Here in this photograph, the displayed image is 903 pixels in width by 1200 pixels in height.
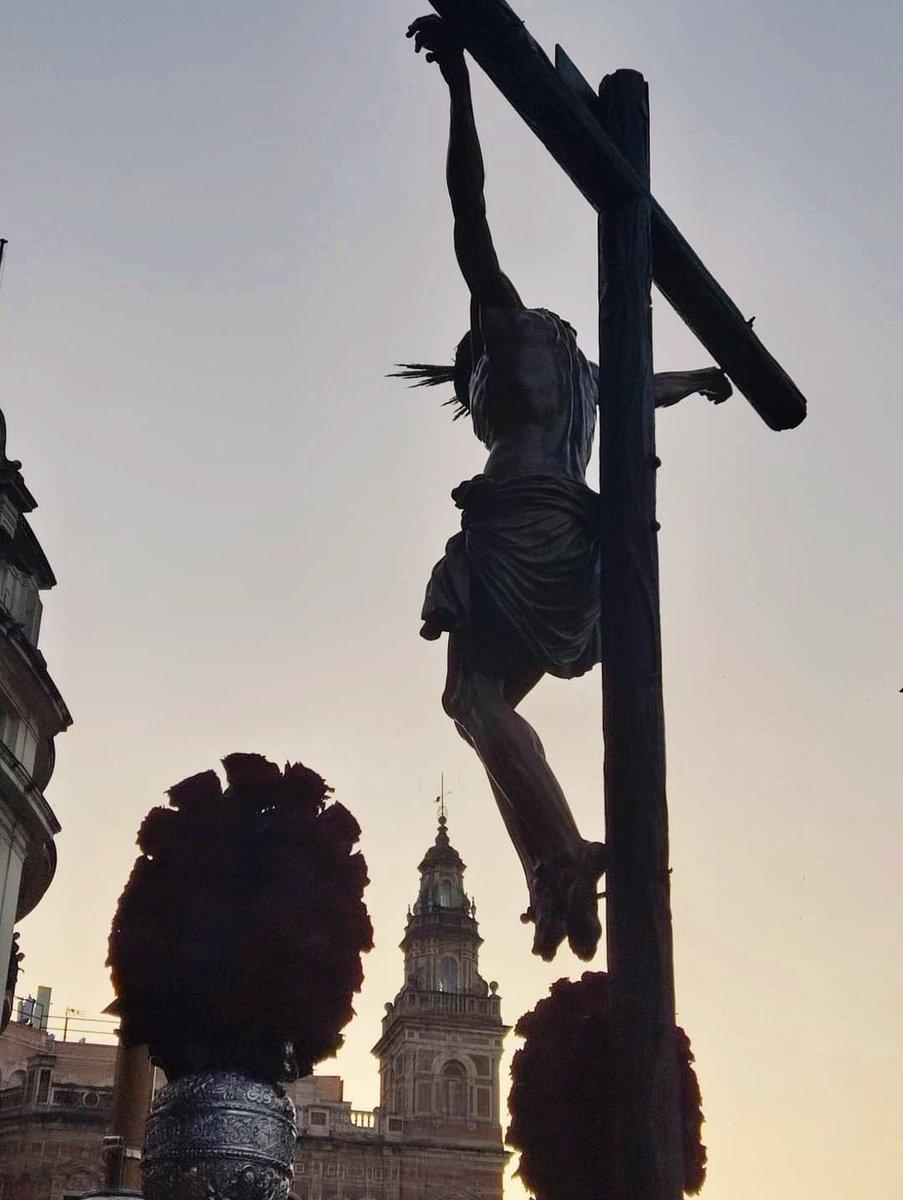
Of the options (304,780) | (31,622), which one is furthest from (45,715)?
(304,780)

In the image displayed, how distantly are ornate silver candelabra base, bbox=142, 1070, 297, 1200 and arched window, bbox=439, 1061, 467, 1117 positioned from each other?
4167 cm

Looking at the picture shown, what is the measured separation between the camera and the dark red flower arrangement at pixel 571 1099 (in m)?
3.92

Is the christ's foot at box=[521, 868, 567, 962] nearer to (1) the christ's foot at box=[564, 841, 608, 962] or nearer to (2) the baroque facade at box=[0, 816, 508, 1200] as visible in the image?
(1) the christ's foot at box=[564, 841, 608, 962]

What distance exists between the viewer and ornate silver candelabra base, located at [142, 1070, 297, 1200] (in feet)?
13.5

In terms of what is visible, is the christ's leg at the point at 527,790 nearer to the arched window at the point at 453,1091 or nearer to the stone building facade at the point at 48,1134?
the stone building facade at the point at 48,1134

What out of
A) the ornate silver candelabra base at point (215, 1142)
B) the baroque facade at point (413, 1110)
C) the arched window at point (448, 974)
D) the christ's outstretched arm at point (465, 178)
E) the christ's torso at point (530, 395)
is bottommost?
the ornate silver candelabra base at point (215, 1142)

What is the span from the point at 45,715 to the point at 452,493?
17.8 metres

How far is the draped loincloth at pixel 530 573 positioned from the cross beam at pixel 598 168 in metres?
0.88

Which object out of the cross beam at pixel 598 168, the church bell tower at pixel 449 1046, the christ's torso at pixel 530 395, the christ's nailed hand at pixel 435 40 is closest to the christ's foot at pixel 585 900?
the christ's torso at pixel 530 395

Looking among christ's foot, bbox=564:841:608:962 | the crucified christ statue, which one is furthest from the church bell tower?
christ's foot, bbox=564:841:608:962

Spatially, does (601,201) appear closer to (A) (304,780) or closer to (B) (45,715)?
(A) (304,780)

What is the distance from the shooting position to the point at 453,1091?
146 feet

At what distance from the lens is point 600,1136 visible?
12.9ft

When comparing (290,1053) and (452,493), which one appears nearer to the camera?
(452,493)
